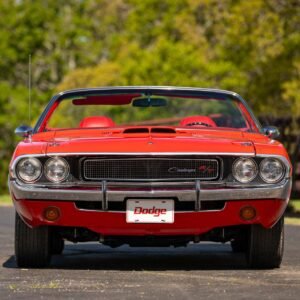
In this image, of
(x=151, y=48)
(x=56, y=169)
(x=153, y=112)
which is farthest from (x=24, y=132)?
(x=151, y=48)

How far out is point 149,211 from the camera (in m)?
8.70

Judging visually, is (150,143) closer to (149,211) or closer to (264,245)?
(149,211)

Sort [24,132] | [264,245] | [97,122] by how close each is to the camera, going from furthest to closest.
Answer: [97,122], [24,132], [264,245]

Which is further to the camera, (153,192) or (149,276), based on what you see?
(153,192)

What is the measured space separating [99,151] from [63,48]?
194 feet

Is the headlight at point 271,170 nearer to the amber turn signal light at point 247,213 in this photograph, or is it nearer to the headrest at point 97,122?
the amber turn signal light at point 247,213

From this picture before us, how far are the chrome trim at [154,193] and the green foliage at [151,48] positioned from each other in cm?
2087

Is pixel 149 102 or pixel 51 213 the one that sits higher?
pixel 149 102

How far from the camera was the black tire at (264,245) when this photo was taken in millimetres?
9031

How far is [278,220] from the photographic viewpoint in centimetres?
905

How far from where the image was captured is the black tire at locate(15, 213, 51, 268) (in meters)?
9.07

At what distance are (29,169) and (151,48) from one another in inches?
1946

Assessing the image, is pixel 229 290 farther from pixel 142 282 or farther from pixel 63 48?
pixel 63 48

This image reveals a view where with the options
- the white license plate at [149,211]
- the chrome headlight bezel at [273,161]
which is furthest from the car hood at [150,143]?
the white license plate at [149,211]
